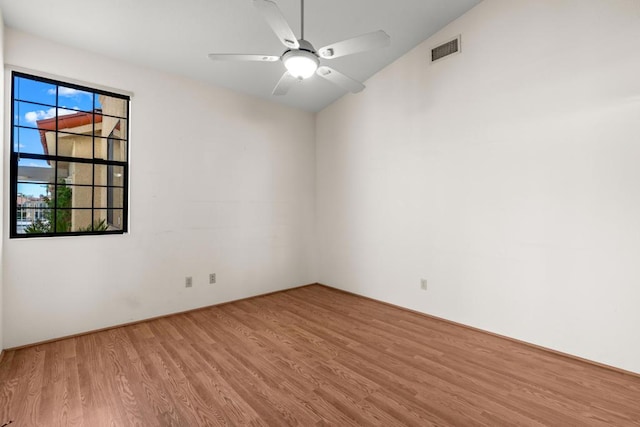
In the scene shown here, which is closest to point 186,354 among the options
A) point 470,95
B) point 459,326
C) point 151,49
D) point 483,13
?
point 459,326

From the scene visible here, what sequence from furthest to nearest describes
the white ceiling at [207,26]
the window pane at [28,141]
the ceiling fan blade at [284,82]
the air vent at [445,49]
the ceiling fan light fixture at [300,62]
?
the air vent at [445,49], the window pane at [28,141], the white ceiling at [207,26], the ceiling fan blade at [284,82], the ceiling fan light fixture at [300,62]

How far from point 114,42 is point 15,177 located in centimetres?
158

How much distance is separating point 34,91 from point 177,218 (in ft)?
5.80

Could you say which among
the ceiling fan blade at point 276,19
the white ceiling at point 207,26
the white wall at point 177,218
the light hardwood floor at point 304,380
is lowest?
the light hardwood floor at point 304,380

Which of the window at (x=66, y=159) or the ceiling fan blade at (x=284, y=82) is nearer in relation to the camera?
the ceiling fan blade at (x=284, y=82)

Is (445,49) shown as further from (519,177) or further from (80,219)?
(80,219)

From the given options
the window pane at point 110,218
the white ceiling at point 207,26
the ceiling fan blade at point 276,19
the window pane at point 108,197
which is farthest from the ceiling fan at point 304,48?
the window pane at point 110,218

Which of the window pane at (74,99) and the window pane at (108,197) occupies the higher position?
the window pane at (74,99)

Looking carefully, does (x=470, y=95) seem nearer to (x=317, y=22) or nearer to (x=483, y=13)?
(x=483, y=13)

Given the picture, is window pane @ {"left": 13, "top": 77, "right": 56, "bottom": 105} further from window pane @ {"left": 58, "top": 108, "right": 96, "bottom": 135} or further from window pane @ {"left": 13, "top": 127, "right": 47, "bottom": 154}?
window pane @ {"left": 13, "top": 127, "right": 47, "bottom": 154}

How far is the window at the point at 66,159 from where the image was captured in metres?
2.73

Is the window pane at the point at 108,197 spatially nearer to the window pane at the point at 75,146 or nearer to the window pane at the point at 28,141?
the window pane at the point at 75,146

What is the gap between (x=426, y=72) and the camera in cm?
355

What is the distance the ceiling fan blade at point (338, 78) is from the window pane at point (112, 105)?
7.73 ft
